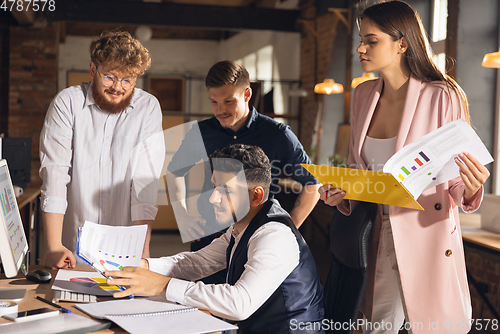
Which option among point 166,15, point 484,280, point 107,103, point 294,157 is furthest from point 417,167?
point 166,15

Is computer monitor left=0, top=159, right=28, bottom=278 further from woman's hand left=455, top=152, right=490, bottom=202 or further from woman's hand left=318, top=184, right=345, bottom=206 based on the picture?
woman's hand left=455, top=152, right=490, bottom=202

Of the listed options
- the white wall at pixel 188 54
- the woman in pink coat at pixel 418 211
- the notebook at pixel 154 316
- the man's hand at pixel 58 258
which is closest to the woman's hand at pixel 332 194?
the woman in pink coat at pixel 418 211

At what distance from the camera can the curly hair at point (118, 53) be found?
1600mm

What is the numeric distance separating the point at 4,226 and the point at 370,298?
3.79 feet

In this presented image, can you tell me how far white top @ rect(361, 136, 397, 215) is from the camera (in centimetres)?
154

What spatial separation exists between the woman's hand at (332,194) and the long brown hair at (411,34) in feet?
1.48

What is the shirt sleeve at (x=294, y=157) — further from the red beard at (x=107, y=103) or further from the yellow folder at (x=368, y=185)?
the red beard at (x=107, y=103)

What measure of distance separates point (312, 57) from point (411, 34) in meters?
5.47

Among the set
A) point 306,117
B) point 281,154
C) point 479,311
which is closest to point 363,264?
point 281,154

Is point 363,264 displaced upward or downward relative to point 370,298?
upward

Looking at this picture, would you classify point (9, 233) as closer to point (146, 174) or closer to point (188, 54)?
point (146, 174)

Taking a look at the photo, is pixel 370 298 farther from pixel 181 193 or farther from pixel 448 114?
pixel 181 193

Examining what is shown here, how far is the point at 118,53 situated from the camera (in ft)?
5.25

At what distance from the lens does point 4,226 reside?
3.93ft
